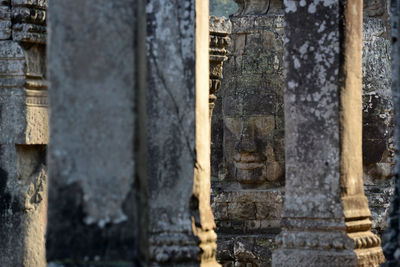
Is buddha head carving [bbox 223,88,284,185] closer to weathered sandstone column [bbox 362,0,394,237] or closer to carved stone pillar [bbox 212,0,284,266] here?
carved stone pillar [bbox 212,0,284,266]

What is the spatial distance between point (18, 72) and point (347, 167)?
304 centimetres

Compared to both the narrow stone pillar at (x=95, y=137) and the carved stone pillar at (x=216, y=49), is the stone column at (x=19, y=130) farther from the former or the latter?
the narrow stone pillar at (x=95, y=137)

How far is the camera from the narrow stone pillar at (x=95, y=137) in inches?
161

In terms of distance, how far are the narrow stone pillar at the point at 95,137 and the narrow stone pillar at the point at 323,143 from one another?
2.24 metres

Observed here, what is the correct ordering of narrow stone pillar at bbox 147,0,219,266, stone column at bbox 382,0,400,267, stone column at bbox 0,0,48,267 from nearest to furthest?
stone column at bbox 382,0,400,267 < narrow stone pillar at bbox 147,0,219,266 < stone column at bbox 0,0,48,267

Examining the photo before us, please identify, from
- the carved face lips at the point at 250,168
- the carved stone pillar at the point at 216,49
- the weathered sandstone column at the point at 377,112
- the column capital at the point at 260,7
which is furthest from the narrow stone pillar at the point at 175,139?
the column capital at the point at 260,7

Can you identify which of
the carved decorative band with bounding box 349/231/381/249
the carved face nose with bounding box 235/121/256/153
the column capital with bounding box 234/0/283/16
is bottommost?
the carved decorative band with bounding box 349/231/381/249

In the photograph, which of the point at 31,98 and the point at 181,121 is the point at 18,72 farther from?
the point at 181,121

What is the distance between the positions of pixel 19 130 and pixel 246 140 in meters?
5.00

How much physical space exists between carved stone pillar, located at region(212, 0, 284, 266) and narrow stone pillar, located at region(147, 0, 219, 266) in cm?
667

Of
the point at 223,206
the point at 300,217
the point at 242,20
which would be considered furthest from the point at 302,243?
the point at 242,20

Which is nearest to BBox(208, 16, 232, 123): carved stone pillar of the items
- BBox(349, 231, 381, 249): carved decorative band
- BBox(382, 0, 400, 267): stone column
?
BBox(349, 231, 381, 249): carved decorative band

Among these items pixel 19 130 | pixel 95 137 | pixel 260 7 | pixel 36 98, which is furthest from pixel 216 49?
pixel 95 137

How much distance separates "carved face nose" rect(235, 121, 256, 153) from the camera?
1209cm
